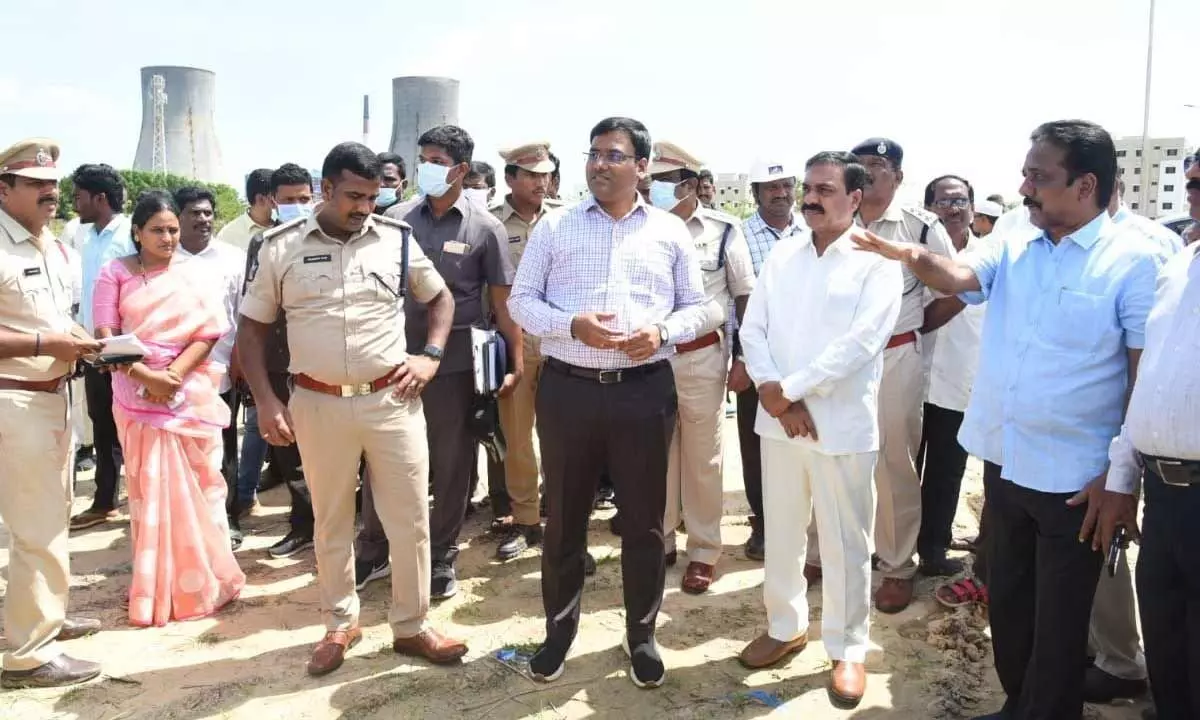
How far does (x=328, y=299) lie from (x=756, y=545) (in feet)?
9.54

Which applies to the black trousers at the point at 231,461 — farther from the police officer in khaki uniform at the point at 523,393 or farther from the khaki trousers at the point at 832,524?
the khaki trousers at the point at 832,524

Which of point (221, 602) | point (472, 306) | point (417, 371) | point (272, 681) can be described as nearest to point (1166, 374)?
point (417, 371)

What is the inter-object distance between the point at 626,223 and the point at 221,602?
2.82 metres

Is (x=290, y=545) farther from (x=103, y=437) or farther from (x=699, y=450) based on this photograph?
(x=699, y=450)

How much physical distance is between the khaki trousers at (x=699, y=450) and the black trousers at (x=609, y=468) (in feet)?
3.39

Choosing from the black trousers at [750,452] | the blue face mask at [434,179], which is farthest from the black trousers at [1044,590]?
the blue face mask at [434,179]

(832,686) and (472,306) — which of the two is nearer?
(832,686)

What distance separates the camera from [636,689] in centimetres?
354

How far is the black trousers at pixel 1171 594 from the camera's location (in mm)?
2471

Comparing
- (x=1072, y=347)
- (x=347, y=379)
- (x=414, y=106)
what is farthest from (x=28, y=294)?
(x=414, y=106)

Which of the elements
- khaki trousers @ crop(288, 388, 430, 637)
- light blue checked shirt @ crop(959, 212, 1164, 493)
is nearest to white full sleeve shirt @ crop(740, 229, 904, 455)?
light blue checked shirt @ crop(959, 212, 1164, 493)

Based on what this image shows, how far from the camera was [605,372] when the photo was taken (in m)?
3.36

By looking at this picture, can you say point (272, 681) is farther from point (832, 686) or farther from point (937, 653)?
point (937, 653)

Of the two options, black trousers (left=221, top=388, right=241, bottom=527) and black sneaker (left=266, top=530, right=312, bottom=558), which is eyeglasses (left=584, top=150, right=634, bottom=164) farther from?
black trousers (left=221, top=388, right=241, bottom=527)
